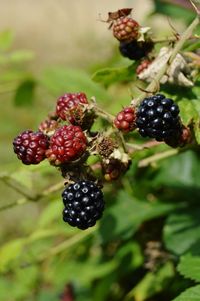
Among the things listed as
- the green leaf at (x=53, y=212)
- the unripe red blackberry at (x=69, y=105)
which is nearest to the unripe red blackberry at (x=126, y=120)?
the unripe red blackberry at (x=69, y=105)

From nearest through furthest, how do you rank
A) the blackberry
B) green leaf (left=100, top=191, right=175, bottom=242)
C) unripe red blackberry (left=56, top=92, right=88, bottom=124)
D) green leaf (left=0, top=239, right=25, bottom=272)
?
1. unripe red blackberry (left=56, top=92, right=88, bottom=124)
2. the blackberry
3. green leaf (left=100, top=191, right=175, bottom=242)
4. green leaf (left=0, top=239, right=25, bottom=272)

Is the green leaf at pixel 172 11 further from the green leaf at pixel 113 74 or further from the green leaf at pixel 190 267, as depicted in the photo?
the green leaf at pixel 190 267

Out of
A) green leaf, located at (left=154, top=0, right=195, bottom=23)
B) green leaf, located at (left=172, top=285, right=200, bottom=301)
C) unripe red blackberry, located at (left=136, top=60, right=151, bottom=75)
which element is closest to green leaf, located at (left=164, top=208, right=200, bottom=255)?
green leaf, located at (left=172, top=285, right=200, bottom=301)

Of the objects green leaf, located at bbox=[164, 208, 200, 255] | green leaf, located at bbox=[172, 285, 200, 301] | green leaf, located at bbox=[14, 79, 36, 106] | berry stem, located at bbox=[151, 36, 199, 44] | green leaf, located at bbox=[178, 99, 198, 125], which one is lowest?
green leaf, located at bbox=[14, 79, 36, 106]

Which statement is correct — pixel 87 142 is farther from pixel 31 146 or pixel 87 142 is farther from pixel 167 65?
pixel 167 65

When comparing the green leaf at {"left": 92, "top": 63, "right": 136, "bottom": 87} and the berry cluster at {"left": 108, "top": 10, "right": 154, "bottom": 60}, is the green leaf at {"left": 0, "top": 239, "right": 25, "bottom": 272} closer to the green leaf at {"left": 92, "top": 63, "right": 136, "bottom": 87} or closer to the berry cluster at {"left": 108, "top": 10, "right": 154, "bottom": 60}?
the green leaf at {"left": 92, "top": 63, "right": 136, "bottom": 87}

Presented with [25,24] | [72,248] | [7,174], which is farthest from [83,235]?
[25,24]
